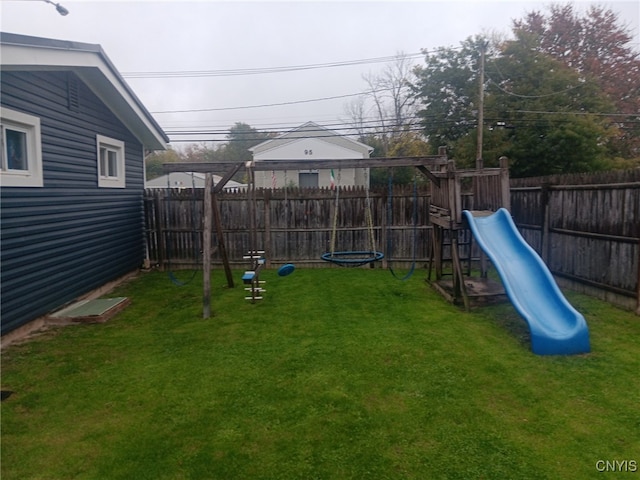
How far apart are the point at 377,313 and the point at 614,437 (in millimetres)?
3376

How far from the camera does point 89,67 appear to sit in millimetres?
6113

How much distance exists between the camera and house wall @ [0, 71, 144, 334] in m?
4.89

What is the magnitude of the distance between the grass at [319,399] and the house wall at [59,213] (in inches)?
33.7

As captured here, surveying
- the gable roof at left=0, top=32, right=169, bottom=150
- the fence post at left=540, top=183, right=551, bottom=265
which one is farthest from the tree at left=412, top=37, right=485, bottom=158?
the gable roof at left=0, top=32, right=169, bottom=150

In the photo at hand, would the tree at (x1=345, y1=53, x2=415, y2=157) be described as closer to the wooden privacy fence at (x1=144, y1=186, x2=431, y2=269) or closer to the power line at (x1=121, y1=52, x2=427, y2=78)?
the power line at (x1=121, y1=52, x2=427, y2=78)

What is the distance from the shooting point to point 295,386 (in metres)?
3.69

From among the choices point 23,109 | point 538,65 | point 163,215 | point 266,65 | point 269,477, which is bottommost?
point 269,477

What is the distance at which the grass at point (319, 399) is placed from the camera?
8.64ft

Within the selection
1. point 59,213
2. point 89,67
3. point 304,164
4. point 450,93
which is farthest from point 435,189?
point 450,93

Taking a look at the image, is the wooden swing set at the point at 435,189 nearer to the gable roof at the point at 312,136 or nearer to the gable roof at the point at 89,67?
the gable roof at the point at 89,67

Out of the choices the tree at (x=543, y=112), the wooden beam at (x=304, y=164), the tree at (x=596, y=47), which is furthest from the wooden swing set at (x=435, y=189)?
the tree at (x=596, y=47)

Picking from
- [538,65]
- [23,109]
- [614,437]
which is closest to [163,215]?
[23,109]

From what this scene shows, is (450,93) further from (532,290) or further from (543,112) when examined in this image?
(532,290)

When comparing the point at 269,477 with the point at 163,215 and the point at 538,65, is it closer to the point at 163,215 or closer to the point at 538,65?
the point at 163,215
